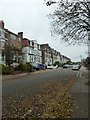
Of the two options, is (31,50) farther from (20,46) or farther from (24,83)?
(24,83)

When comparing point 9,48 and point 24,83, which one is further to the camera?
point 9,48

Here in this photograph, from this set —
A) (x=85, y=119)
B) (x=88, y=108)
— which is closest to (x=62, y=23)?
(x=88, y=108)

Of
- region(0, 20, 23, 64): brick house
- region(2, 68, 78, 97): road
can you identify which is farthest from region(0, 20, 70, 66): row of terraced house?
region(2, 68, 78, 97): road

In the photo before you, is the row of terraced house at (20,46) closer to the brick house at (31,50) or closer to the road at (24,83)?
the brick house at (31,50)

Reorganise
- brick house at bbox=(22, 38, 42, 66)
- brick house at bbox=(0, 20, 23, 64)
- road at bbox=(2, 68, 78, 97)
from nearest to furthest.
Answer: road at bbox=(2, 68, 78, 97), brick house at bbox=(0, 20, 23, 64), brick house at bbox=(22, 38, 42, 66)

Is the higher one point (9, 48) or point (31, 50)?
point (31, 50)

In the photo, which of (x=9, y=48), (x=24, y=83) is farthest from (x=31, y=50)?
(x=24, y=83)

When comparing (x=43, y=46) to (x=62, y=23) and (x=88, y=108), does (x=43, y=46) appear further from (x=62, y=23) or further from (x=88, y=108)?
(x=88, y=108)

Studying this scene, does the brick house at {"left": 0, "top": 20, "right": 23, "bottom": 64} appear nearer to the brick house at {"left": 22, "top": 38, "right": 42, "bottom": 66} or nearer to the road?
the brick house at {"left": 22, "top": 38, "right": 42, "bottom": 66}

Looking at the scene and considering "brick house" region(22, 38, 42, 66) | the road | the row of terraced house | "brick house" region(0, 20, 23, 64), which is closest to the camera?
the road

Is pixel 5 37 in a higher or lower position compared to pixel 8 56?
higher

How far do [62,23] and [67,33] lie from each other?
1.26 metres

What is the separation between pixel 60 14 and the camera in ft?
102

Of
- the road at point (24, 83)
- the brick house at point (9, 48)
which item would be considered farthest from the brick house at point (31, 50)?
the road at point (24, 83)
